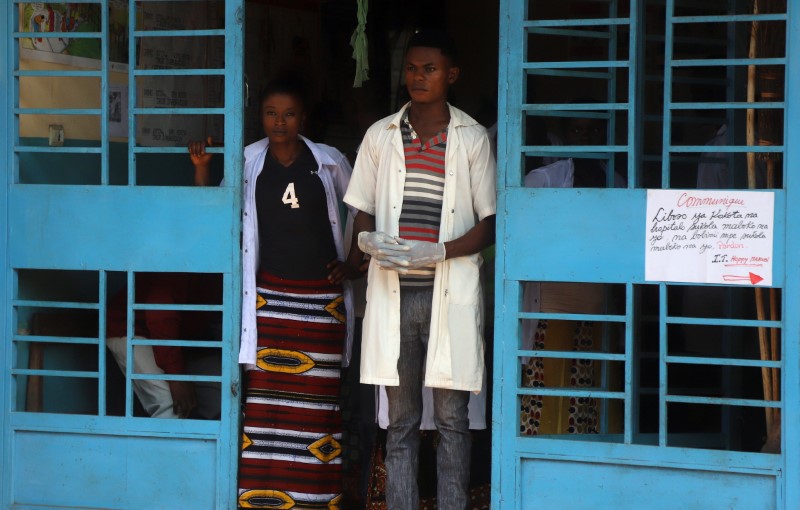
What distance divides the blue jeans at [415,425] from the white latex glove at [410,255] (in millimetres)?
222

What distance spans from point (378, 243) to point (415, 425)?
2.48 feet

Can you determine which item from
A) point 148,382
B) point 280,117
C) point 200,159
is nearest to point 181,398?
point 148,382

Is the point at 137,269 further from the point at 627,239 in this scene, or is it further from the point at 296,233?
the point at 627,239

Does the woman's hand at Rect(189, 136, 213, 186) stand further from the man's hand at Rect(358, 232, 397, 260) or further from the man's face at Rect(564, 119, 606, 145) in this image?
the man's face at Rect(564, 119, 606, 145)

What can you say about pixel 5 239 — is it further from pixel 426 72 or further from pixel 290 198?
pixel 426 72

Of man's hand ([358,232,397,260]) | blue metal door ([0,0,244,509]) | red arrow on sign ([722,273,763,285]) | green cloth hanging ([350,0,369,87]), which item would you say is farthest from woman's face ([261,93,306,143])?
red arrow on sign ([722,273,763,285])

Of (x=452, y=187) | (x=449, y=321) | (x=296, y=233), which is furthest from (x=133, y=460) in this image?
(x=452, y=187)

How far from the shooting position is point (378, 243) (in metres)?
3.62

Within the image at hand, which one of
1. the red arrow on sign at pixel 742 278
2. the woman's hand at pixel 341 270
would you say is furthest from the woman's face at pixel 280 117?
the red arrow on sign at pixel 742 278

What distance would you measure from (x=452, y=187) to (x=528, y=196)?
0.97 ft

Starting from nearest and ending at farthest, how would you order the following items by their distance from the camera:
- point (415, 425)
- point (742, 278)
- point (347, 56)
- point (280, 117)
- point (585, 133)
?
point (742, 278) < point (415, 425) < point (280, 117) < point (585, 133) < point (347, 56)

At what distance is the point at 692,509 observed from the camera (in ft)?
11.6

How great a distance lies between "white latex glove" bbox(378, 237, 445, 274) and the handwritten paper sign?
0.73 metres

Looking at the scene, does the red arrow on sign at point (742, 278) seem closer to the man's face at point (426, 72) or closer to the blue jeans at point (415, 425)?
the blue jeans at point (415, 425)
